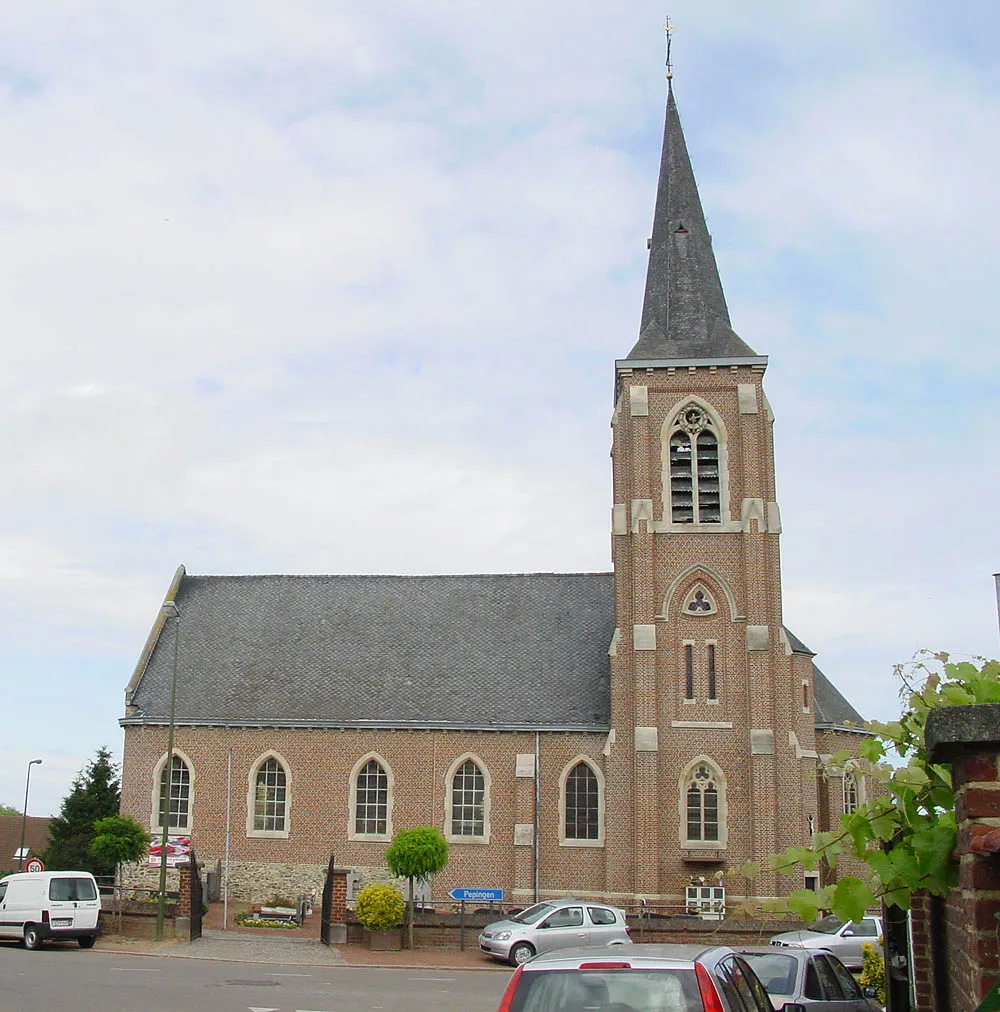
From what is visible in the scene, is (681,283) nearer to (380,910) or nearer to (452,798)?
(452,798)

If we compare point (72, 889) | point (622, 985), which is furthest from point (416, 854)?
point (622, 985)

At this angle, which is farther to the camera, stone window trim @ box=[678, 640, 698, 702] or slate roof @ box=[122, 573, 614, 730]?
slate roof @ box=[122, 573, 614, 730]

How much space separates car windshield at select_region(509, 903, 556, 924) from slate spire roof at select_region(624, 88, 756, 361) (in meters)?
16.9

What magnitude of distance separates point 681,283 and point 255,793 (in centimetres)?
2084

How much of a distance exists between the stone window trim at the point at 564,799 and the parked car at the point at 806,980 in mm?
20599

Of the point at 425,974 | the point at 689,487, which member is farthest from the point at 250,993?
the point at 689,487

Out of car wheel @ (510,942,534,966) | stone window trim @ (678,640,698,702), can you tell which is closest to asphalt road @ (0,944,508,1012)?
car wheel @ (510,942,534,966)

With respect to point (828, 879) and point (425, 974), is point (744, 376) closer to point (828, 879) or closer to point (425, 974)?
point (828, 879)

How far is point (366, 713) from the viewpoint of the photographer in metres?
36.2

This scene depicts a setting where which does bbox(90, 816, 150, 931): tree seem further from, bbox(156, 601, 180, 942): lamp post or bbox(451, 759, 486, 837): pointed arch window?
bbox(451, 759, 486, 837): pointed arch window

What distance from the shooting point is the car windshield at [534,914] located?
25.2 m

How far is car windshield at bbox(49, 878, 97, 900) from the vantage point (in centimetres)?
2528

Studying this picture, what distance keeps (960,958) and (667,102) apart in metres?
39.7

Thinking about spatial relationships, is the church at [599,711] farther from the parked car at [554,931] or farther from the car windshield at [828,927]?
the parked car at [554,931]
